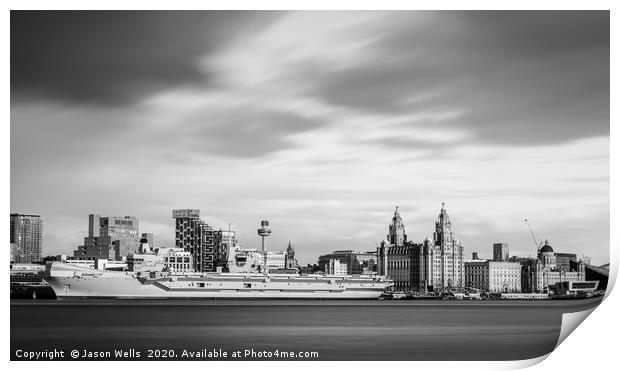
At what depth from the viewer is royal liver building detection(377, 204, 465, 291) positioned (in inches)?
2384

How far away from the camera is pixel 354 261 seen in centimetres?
6325

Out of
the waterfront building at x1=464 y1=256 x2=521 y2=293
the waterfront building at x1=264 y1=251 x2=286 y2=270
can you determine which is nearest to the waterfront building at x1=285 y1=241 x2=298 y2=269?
the waterfront building at x1=264 y1=251 x2=286 y2=270

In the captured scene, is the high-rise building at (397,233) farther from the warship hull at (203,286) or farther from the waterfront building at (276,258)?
the waterfront building at (276,258)

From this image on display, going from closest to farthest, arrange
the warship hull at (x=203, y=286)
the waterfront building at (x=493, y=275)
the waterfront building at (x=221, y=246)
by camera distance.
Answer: the warship hull at (x=203, y=286) → the waterfront building at (x=221, y=246) → the waterfront building at (x=493, y=275)

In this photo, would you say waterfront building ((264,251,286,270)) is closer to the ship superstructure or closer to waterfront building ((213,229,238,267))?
waterfront building ((213,229,238,267))

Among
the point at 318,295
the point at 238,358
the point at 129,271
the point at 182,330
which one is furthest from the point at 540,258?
the point at 238,358

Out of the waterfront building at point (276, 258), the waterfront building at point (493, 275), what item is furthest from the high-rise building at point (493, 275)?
the waterfront building at point (276, 258)

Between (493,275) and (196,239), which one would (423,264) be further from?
(196,239)

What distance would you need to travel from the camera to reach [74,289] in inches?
1697

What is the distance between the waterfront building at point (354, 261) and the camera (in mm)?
61531

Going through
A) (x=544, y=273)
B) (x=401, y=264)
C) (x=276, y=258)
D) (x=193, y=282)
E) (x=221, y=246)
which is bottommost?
(x=193, y=282)

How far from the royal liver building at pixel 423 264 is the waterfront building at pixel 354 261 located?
1.04 m

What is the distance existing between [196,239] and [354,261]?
12336 millimetres

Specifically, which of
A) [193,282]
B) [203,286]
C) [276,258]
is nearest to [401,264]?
[276,258]
